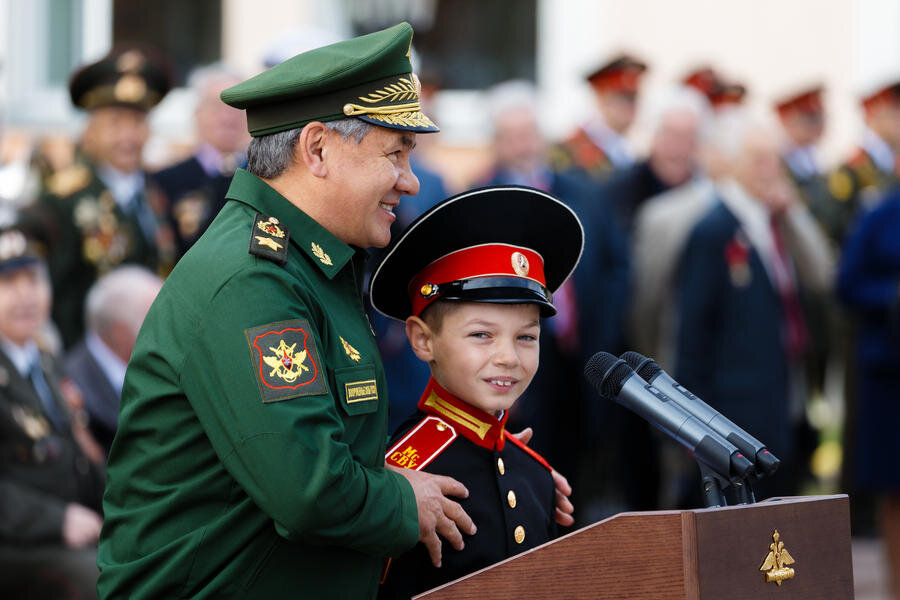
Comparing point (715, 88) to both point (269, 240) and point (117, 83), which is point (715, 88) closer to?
point (117, 83)

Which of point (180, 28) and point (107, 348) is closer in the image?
point (107, 348)

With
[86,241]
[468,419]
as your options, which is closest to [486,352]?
[468,419]

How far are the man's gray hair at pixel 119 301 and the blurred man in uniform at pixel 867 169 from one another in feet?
15.3

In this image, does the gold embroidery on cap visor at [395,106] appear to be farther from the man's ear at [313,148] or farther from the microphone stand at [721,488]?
the microphone stand at [721,488]

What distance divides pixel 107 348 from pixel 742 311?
290 centimetres

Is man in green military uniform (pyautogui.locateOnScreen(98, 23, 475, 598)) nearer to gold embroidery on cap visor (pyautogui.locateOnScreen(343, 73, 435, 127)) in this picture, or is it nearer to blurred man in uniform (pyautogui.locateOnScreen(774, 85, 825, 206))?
gold embroidery on cap visor (pyautogui.locateOnScreen(343, 73, 435, 127))

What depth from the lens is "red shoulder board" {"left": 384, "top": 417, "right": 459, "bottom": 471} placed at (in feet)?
10.8

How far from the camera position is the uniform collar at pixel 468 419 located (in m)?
3.36

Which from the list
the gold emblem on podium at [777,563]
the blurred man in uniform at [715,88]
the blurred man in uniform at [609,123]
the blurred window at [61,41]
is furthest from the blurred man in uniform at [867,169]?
the gold emblem on podium at [777,563]

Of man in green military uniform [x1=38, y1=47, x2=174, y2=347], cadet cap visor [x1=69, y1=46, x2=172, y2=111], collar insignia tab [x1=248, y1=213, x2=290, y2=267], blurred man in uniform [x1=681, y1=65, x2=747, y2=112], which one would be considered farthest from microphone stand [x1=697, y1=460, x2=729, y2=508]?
blurred man in uniform [x1=681, y1=65, x2=747, y2=112]

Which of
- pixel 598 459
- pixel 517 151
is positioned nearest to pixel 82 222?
pixel 517 151

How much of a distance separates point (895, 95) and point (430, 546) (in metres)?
6.97

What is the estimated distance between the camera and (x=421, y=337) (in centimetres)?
341

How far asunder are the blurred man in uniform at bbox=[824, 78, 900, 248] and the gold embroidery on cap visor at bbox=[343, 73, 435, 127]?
6.32 metres
